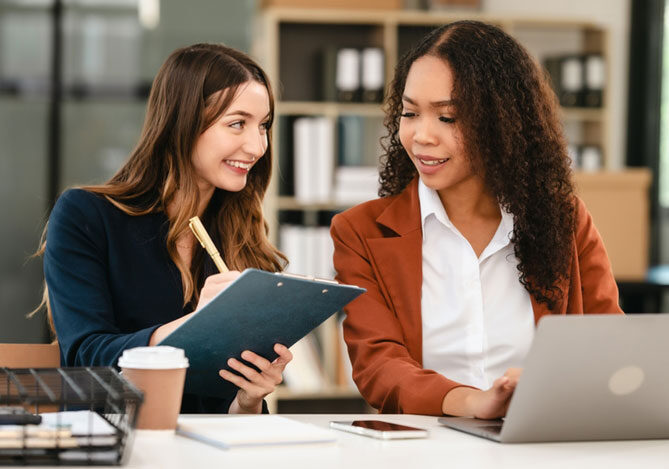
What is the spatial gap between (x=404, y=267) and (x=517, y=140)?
1.13ft

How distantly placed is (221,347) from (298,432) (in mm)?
295

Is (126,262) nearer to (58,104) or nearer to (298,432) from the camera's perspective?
(298,432)

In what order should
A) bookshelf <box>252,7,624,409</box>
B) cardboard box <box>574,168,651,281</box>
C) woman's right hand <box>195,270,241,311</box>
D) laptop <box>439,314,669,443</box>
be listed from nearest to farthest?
laptop <box>439,314,669,443</box> → woman's right hand <box>195,270,241,311</box> → cardboard box <box>574,168,651,281</box> → bookshelf <box>252,7,624,409</box>

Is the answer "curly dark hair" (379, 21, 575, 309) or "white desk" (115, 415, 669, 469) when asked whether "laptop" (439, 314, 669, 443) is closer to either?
"white desk" (115, 415, 669, 469)

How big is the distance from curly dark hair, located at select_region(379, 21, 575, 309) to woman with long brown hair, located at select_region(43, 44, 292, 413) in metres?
0.40

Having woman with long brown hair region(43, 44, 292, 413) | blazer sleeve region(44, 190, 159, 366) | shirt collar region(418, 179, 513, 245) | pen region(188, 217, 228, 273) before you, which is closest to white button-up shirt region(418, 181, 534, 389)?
shirt collar region(418, 179, 513, 245)

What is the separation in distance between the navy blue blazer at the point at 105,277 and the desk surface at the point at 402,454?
47 cm

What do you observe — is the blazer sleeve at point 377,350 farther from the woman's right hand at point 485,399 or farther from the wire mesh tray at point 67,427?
the wire mesh tray at point 67,427

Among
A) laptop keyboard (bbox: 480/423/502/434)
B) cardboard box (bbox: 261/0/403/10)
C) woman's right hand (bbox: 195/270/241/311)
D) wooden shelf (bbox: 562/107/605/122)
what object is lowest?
laptop keyboard (bbox: 480/423/502/434)

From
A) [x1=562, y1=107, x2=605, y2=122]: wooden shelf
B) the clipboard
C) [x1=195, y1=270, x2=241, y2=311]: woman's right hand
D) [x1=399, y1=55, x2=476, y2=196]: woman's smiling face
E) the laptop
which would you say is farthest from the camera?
[x1=562, y1=107, x2=605, y2=122]: wooden shelf

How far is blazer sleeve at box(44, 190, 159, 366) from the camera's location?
1683 mm

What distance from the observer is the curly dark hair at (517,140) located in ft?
6.07

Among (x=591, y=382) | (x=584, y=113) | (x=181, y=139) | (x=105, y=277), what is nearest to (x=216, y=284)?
(x=105, y=277)

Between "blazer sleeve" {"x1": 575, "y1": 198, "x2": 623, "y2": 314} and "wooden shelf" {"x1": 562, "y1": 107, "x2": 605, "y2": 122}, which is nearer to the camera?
"blazer sleeve" {"x1": 575, "y1": 198, "x2": 623, "y2": 314}
